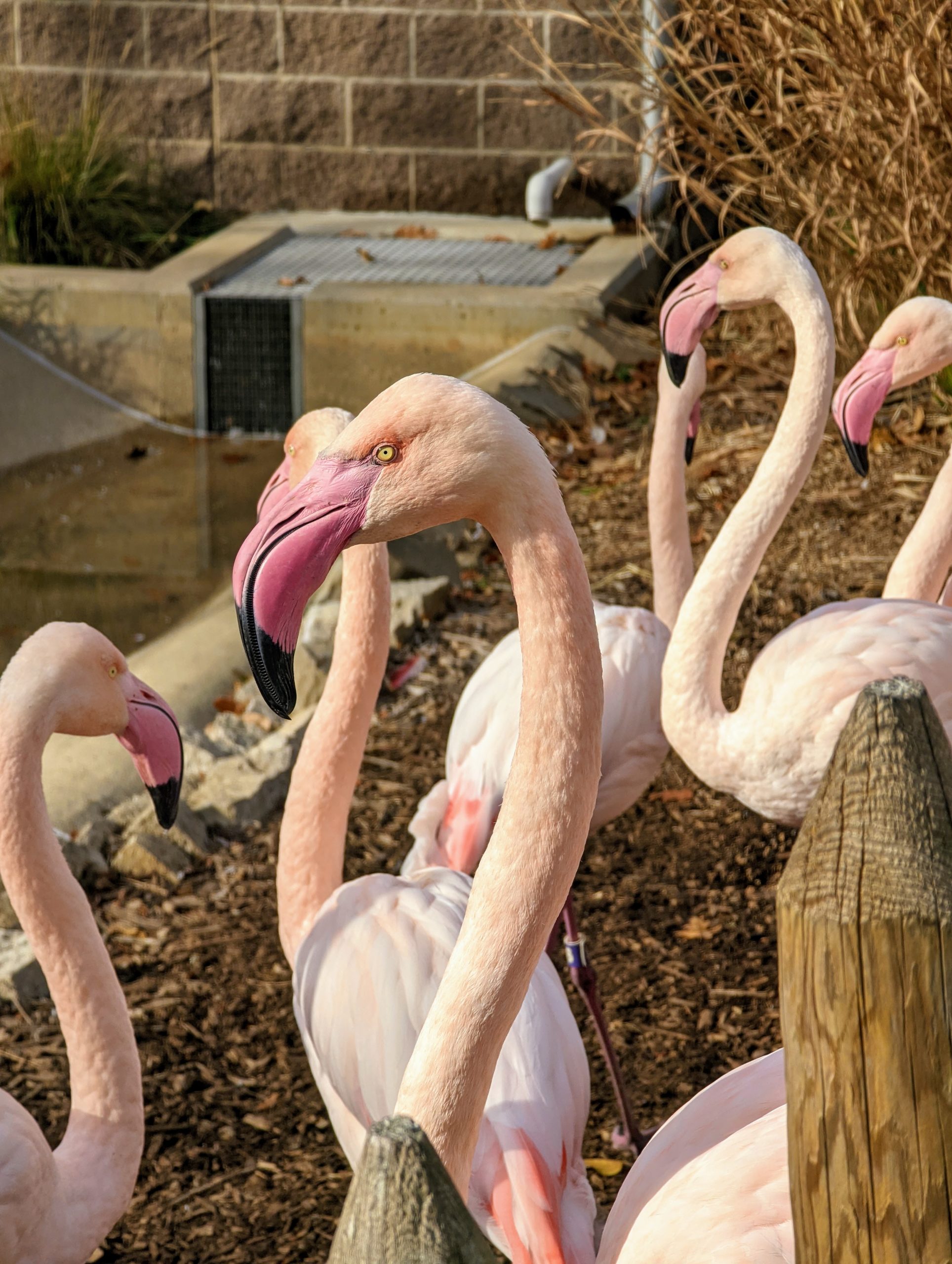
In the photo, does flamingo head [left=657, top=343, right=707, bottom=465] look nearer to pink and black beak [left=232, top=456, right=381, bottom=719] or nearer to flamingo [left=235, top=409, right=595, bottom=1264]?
flamingo [left=235, top=409, right=595, bottom=1264]

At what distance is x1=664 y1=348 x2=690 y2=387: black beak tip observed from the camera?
3410 mm

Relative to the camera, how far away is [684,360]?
3.41m

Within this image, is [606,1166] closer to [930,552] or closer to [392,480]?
[930,552]

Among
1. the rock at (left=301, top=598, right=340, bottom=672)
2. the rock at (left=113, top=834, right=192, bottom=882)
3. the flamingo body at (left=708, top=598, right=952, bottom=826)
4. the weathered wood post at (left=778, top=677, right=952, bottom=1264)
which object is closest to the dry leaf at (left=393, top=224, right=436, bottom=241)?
the rock at (left=301, top=598, right=340, bottom=672)

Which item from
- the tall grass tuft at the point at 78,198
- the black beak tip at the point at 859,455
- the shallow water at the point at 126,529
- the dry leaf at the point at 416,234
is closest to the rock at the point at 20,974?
the shallow water at the point at 126,529

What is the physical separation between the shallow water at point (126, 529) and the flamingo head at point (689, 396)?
7.85 ft

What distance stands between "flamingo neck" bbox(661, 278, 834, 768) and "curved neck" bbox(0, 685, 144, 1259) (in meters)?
1.37

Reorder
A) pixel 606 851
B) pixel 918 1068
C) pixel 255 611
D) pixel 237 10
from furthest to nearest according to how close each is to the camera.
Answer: pixel 237 10, pixel 606 851, pixel 255 611, pixel 918 1068

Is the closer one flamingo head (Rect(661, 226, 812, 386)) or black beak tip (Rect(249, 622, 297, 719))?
black beak tip (Rect(249, 622, 297, 719))

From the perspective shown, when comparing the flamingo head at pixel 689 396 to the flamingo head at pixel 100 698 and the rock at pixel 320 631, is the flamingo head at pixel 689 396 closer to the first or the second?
the rock at pixel 320 631

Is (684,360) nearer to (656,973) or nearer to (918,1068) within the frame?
(656,973)

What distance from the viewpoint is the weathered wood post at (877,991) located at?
95 cm

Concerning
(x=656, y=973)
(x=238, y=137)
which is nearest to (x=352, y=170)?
(x=238, y=137)

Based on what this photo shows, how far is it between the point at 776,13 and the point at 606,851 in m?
2.90
